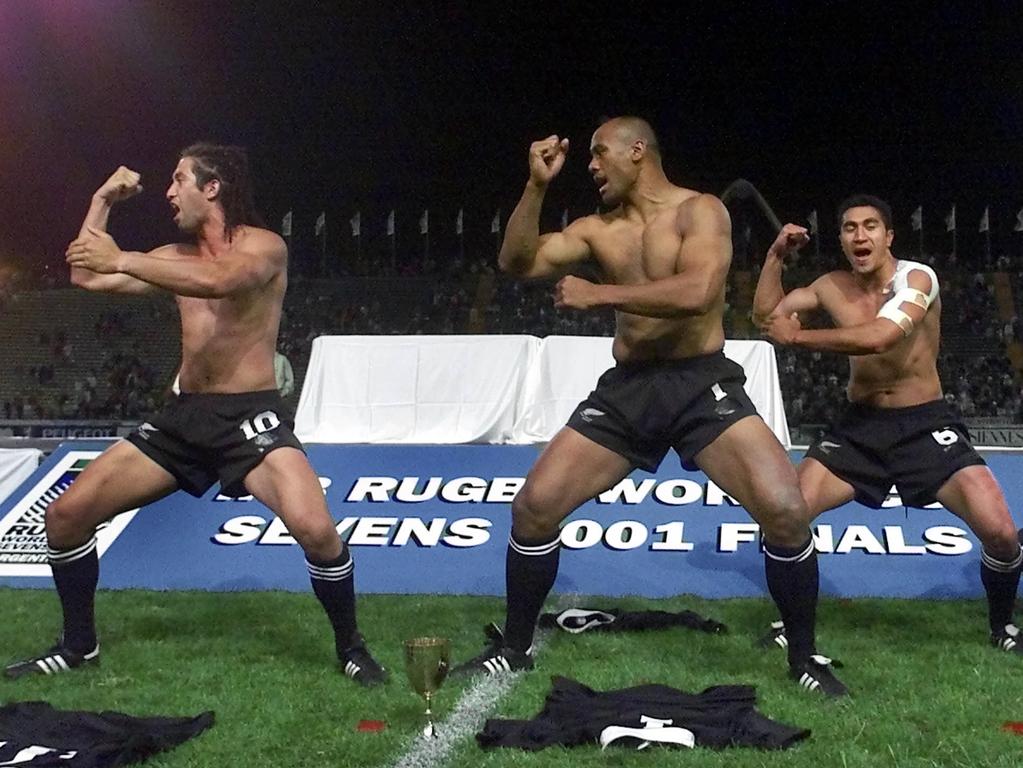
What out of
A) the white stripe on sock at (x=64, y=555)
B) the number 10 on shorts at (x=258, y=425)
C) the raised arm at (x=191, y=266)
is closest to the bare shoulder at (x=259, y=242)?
the raised arm at (x=191, y=266)

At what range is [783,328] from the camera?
4.13m

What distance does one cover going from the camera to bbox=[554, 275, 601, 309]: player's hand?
12.0 feet

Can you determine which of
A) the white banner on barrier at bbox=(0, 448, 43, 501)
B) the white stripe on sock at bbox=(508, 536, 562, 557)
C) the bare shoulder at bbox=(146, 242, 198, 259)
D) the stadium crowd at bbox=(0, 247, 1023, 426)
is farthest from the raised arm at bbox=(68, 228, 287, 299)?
the stadium crowd at bbox=(0, 247, 1023, 426)

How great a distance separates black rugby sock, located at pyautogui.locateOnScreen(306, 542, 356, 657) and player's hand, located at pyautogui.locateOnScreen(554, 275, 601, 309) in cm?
148

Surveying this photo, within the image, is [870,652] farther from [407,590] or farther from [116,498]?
[116,498]

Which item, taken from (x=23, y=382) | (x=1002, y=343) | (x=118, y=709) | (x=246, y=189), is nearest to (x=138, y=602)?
(x=118, y=709)

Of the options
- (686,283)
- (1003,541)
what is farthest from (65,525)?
(1003,541)

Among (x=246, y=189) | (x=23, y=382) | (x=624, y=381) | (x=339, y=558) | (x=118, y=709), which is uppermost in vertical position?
(x=246, y=189)

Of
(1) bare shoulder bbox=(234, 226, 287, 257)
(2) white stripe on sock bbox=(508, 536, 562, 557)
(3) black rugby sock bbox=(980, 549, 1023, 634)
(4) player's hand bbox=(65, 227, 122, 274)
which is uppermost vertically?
(4) player's hand bbox=(65, 227, 122, 274)

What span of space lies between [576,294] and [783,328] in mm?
978

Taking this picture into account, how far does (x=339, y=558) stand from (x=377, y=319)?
2293 cm

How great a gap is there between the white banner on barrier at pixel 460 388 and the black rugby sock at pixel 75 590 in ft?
18.1

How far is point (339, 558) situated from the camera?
4289 millimetres

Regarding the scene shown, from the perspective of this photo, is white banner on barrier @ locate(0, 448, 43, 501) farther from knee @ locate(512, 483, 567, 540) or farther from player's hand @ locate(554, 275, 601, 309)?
player's hand @ locate(554, 275, 601, 309)
